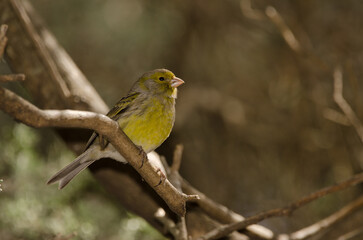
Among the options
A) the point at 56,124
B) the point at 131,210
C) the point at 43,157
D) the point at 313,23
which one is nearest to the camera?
the point at 56,124

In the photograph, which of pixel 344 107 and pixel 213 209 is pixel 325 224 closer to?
pixel 213 209

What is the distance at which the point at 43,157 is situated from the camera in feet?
14.3

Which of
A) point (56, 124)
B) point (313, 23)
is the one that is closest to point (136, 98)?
point (56, 124)

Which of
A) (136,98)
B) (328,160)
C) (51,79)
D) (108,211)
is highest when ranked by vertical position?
(51,79)

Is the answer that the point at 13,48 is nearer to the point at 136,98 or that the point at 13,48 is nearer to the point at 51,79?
the point at 51,79

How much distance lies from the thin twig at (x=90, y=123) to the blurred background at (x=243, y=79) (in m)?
2.22

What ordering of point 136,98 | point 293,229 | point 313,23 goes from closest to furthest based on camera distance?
point 136,98
point 293,229
point 313,23

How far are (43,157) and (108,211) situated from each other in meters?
0.84

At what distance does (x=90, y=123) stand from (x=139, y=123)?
1.28 meters

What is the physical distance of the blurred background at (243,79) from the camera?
5.37 m

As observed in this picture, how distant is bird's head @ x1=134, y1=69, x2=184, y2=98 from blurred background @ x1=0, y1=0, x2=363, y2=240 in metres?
1.46

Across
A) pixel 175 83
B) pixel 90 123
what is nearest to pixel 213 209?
pixel 175 83

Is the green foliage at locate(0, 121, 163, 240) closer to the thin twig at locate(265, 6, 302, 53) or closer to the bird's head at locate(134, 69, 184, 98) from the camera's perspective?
the bird's head at locate(134, 69, 184, 98)

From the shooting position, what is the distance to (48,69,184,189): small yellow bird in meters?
3.44
